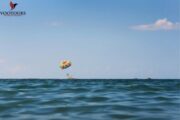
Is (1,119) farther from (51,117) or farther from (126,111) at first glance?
(126,111)

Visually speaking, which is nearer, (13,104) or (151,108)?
(151,108)

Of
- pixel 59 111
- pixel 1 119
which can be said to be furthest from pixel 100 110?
pixel 1 119

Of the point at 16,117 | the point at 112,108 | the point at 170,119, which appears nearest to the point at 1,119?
the point at 16,117

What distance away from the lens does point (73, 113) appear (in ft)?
36.4

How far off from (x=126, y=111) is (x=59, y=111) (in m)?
2.30

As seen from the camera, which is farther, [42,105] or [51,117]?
[42,105]

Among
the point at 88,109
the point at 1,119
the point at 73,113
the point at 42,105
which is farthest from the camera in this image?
the point at 42,105

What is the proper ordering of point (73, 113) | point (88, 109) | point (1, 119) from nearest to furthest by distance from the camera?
1. point (1, 119)
2. point (73, 113)
3. point (88, 109)

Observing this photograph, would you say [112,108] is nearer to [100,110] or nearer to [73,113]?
[100,110]

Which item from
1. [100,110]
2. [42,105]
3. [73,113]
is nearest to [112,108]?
[100,110]

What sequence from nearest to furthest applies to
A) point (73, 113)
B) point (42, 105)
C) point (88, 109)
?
point (73, 113), point (88, 109), point (42, 105)

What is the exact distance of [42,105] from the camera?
13.1 m

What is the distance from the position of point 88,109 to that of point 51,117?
Result: 6.56 ft

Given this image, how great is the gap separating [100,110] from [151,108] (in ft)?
6.60
